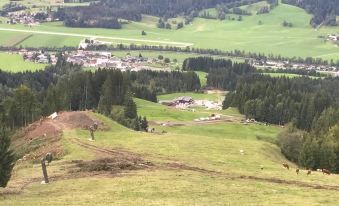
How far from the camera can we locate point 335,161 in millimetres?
93562

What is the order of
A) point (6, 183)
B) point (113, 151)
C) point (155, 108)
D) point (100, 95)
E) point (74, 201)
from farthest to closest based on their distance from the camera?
point (155, 108)
point (100, 95)
point (113, 151)
point (6, 183)
point (74, 201)

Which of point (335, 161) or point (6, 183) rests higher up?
point (6, 183)

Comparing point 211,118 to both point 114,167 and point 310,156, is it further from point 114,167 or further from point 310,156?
point 114,167

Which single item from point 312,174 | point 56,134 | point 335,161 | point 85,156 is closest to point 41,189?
point 85,156

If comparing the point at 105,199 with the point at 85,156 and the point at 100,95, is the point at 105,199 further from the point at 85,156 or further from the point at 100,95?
the point at 100,95

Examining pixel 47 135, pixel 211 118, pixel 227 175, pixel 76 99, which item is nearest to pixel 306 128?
pixel 211 118

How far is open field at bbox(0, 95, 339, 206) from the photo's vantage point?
5459 centimetres

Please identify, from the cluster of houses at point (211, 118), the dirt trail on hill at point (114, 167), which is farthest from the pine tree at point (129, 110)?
the dirt trail on hill at point (114, 167)

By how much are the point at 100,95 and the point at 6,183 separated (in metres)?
117

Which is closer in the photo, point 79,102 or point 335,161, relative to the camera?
point 335,161

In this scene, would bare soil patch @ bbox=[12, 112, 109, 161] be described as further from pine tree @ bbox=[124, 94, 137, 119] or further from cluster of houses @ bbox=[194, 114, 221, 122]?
cluster of houses @ bbox=[194, 114, 221, 122]

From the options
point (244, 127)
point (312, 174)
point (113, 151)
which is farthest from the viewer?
point (244, 127)

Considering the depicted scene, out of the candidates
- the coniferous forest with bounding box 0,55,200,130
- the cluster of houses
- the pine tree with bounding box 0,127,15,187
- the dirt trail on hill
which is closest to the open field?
the dirt trail on hill

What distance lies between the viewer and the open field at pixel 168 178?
5459cm
